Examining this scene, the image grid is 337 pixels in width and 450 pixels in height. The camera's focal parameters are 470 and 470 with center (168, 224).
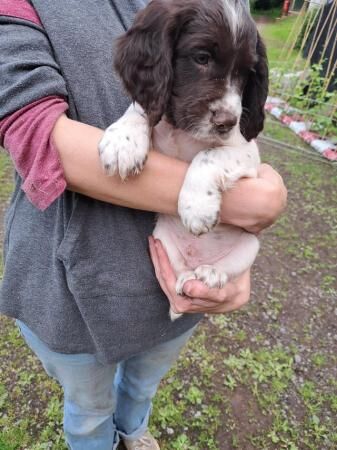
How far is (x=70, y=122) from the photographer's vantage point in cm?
121

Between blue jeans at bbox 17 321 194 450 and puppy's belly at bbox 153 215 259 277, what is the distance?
308 millimetres

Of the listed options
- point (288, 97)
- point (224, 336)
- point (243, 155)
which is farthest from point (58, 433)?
point (288, 97)

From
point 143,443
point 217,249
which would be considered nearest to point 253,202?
point 217,249

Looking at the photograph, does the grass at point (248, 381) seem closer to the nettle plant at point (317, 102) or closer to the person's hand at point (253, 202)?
the person's hand at point (253, 202)

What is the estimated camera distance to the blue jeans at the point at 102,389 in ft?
5.46

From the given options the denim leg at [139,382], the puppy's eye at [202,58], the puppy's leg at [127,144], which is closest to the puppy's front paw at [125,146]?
the puppy's leg at [127,144]

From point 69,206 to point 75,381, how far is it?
69cm

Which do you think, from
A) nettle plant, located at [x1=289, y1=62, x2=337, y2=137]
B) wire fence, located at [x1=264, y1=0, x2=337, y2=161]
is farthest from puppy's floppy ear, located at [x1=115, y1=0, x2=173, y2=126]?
nettle plant, located at [x1=289, y1=62, x2=337, y2=137]

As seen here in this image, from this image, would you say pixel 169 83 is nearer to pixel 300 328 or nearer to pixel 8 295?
pixel 8 295

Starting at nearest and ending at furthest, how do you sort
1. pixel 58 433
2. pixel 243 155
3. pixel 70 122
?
pixel 70 122
pixel 243 155
pixel 58 433

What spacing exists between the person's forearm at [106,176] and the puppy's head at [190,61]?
20 centimetres

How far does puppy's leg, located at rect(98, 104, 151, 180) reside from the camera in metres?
1.25

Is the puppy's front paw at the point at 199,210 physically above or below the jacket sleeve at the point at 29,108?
below

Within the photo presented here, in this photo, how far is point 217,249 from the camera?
1.84 meters
